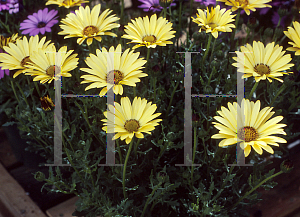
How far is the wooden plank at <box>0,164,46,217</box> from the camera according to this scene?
0.95m

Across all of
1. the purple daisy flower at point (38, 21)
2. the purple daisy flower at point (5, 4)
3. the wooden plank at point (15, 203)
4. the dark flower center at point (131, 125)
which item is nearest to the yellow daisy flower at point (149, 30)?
the dark flower center at point (131, 125)

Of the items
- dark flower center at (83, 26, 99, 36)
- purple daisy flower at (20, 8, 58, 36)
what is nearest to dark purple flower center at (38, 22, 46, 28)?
purple daisy flower at (20, 8, 58, 36)

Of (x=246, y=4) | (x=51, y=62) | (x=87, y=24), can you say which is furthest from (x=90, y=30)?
(x=246, y=4)

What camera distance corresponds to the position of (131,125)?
0.60 m

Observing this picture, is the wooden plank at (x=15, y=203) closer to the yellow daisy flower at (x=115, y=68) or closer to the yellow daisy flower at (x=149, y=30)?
the yellow daisy flower at (x=115, y=68)

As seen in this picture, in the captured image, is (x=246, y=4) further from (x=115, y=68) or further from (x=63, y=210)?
(x=63, y=210)

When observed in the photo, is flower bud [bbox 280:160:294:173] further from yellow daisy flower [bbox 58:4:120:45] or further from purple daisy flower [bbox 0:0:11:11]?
purple daisy flower [bbox 0:0:11:11]

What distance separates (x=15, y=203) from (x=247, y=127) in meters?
0.79

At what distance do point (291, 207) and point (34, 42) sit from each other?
3.03 feet

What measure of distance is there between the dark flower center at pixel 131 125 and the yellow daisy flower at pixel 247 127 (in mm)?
154

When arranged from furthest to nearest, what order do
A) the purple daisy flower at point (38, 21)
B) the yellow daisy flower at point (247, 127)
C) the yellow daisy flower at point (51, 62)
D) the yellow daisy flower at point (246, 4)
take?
the purple daisy flower at point (38, 21) → the yellow daisy flower at point (246, 4) → the yellow daisy flower at point (51, 62) → the yellow daisy flower at point (247, 127)

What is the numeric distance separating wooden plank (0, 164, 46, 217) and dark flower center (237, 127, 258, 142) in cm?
71

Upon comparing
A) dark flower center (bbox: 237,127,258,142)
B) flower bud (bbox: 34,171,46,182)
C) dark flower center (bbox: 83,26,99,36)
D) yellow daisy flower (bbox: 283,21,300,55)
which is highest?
dark flower center (bbox: 83,26,99,36)

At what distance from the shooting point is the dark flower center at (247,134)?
55 centimetres
